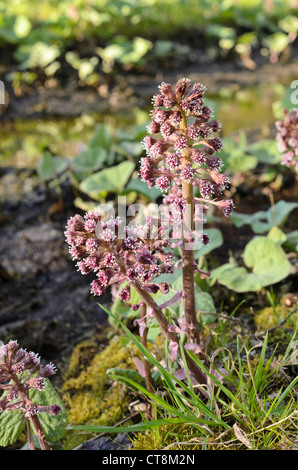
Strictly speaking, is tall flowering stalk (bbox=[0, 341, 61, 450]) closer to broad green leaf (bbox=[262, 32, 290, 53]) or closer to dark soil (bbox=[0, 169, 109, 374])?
dark soil (bbox=[0, 169, 109, 374])

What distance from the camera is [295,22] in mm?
10195

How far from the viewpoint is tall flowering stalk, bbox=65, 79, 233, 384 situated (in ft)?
5.30

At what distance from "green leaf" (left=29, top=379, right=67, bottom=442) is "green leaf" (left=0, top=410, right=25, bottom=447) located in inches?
2.7

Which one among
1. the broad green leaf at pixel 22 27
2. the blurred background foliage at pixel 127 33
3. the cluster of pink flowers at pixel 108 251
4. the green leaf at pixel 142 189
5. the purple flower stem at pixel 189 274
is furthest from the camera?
the broad green leaf at pixel 22 27

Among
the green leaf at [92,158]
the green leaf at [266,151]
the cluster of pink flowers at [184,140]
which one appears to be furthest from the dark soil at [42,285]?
the green leaf at [266,151]

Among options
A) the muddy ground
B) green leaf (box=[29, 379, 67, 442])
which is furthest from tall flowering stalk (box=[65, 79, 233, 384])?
the muddy ground

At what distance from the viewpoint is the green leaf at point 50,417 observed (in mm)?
1792

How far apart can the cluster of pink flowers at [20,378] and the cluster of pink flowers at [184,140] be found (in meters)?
0.72

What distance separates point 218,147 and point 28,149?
4341mm

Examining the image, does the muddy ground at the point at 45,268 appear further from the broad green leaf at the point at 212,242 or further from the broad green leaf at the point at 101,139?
the broad green leaf at the point at 101,139

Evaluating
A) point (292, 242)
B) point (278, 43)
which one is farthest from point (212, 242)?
point (278, 43)

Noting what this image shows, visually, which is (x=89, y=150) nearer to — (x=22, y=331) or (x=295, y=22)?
(x=22, y=331)

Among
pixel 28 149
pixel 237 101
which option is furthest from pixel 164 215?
pixel 237 101

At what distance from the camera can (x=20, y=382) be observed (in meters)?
1.69
